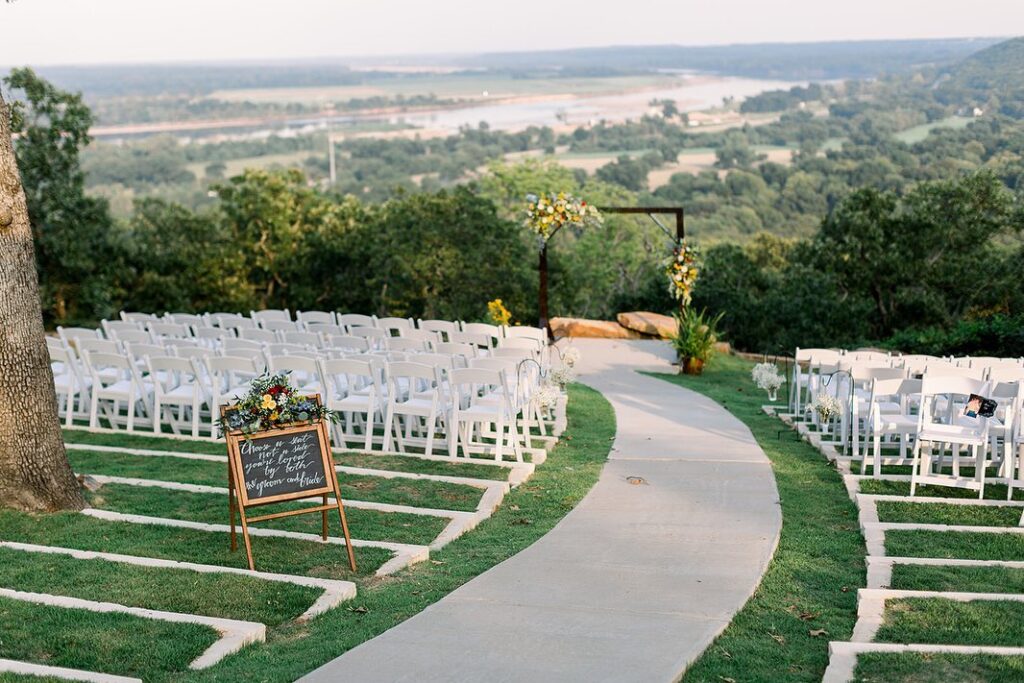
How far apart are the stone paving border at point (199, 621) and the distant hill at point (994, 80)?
39.1 m

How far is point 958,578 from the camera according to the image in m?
6.67

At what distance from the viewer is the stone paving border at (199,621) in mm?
5562

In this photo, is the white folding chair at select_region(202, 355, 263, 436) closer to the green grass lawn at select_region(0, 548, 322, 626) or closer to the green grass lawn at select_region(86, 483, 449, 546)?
the green grass lawn at select_region(86, 483, 449, 546)

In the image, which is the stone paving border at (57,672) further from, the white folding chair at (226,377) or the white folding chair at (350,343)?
the white folding chair at (350,343)

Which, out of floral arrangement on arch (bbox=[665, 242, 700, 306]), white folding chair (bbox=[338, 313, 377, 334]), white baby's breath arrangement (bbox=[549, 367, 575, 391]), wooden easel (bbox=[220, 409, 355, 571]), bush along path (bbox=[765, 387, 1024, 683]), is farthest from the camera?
floral arrangement on arch (bbox=[665, 242, 700, 306])

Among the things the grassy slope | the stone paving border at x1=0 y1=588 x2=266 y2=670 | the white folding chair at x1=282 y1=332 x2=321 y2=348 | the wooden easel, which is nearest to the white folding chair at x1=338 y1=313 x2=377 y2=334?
the white folding chair at x1=282 y1=332 x2=321 y2=348

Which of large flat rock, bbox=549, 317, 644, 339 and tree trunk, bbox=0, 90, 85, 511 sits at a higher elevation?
tree trunk, bbox=0, 90, 85, 511

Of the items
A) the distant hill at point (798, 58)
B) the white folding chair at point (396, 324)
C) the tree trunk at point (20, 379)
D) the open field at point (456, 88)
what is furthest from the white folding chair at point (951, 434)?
the open field at point (456, 88)

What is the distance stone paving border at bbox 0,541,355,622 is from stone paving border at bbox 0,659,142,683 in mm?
1196

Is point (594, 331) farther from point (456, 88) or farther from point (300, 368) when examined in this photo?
point (456, 88)

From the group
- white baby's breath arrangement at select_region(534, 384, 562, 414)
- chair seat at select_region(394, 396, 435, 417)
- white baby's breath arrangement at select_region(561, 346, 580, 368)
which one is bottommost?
white baby's breath arrangement at select_region(561, 346, 580, 368)

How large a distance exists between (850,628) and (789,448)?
5.06 meters

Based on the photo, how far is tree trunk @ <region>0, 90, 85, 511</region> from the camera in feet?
26.6

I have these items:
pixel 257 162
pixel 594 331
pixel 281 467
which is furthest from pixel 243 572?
pixel 257 162
